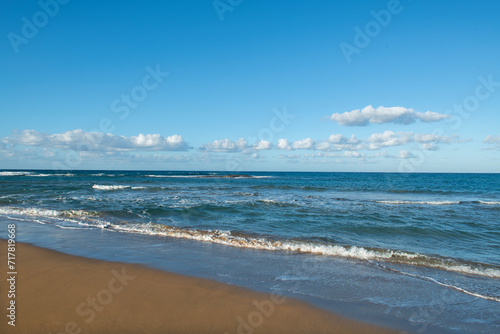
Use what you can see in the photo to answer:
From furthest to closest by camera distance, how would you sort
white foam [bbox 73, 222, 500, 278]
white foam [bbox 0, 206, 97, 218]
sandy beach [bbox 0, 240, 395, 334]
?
1. white foam [bbox 0, 206, 97, 218]
2. white foam [bbox 73, 222, 500, 278]
3. sandy beach [bbox 0, 240, 395, 334]

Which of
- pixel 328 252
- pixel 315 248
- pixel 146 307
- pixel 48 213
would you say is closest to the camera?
pixel 146 307

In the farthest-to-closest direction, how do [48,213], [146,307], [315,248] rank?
1. [48,213]
2. [315,248]
3. [146,307]

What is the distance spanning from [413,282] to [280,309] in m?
3.32

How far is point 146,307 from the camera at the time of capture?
15.1 feet

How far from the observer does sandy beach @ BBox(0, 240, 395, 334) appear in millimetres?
4098

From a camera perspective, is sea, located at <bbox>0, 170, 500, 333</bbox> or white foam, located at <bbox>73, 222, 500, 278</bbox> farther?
white foam, located at <bbox>73, 222, 500, 278</bbox>

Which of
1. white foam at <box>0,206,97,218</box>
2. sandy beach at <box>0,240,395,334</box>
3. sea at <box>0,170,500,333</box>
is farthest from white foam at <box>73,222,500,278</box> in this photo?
white foam at <box>0,206,97,218</box>

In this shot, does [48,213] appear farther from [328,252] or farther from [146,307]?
[328,252]

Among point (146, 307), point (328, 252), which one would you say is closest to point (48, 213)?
point (146, 307)

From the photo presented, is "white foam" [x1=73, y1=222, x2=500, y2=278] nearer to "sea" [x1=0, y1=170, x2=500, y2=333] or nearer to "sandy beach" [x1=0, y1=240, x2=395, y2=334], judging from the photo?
"sea" [x1=0, y1=170, x2=500, y2=333]

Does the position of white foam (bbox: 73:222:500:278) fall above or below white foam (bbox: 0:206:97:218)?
above

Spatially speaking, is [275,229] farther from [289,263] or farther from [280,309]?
[280,309]

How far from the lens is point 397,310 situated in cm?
475

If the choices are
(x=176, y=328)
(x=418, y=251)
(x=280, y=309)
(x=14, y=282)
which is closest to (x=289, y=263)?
(x=280, y=309)
